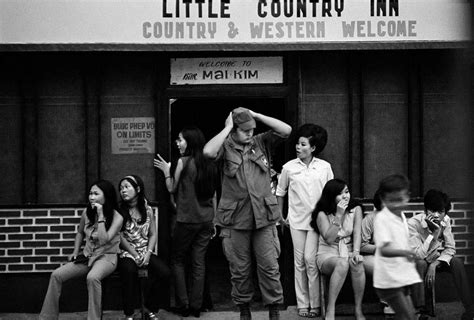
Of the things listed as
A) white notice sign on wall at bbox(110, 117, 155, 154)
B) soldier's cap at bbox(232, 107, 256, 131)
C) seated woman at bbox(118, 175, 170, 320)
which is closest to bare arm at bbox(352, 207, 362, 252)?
soldier's cap at bbox(232, 107, 256, 131)

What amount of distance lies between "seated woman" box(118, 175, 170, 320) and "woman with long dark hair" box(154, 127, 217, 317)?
25 cm

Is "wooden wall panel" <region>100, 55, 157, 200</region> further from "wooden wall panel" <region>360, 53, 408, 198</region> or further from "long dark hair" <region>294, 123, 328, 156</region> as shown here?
"wooden wall panel" <region>360, 53, 408, 198</region>

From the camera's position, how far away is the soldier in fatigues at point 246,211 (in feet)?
23.3

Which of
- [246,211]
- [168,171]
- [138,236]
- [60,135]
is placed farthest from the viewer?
[60,135]

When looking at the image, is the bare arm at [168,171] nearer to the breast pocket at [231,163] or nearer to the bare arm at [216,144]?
the breast pocket at [231,163]

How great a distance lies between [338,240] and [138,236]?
203 centimetres

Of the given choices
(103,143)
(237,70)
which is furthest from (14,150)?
(237,70)

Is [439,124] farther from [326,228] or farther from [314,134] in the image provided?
[326,228]

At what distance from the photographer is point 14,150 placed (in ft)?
27.5

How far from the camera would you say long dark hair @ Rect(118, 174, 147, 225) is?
25.9 feet

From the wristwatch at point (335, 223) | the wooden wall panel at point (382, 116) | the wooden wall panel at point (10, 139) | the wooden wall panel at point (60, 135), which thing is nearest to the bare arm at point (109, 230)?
the wooden wall panel at point (60, 135)

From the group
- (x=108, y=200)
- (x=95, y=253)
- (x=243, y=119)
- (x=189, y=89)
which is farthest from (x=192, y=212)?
(x=243, y=119)

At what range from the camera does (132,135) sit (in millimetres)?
8453

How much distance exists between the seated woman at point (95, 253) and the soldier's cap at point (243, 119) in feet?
5.02
